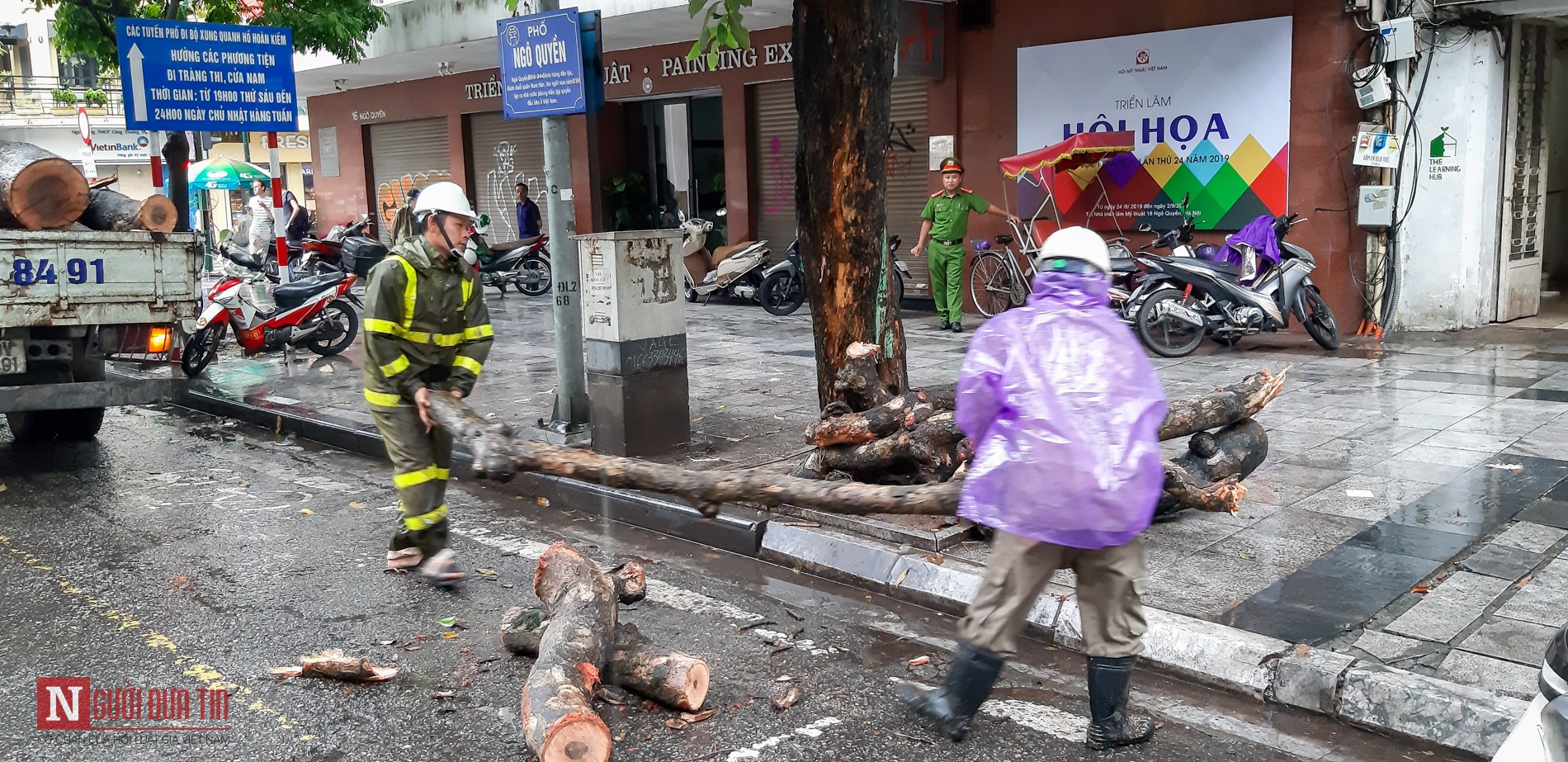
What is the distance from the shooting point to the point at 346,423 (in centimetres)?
897

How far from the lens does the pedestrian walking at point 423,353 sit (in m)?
5.50

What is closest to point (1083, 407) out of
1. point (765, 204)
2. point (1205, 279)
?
point (1205, 279)

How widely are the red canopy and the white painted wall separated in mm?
2681

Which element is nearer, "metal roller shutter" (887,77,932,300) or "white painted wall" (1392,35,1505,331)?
"white painted wall" (1392,35,1505,331)

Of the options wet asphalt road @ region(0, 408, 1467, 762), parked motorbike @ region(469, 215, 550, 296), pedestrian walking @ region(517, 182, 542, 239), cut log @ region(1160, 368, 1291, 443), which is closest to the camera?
wet asphalt road @ region(0, 408, 1467, 762)

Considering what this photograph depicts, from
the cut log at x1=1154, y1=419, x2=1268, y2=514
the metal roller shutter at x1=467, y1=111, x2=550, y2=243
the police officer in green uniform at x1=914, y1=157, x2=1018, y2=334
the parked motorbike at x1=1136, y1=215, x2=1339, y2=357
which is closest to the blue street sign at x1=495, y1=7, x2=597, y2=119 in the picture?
the cut log at x1=1154, y1=419, x2=1268, y2=514

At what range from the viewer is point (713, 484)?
4281 mm

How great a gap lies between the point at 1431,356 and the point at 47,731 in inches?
400

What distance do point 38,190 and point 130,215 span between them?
2.25ft

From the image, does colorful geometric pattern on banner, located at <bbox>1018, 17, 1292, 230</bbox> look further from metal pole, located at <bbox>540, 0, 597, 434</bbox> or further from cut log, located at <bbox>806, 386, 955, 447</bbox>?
cut log, located at <bbox>806, 386, 955, 447</bbox>

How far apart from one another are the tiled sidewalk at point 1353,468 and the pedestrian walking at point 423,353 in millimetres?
1960

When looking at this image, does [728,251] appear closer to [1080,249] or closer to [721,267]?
[721,267]

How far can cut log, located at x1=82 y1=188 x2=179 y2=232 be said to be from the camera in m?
8.16

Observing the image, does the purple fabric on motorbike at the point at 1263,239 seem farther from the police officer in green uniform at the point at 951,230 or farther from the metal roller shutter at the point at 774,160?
the metal roller shutter at the point at 774,160
